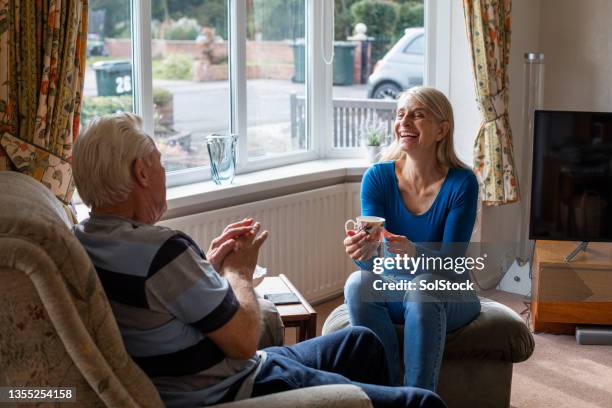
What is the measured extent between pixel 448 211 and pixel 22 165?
142 cm

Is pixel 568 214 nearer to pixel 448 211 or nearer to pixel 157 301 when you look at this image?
pixel 448 211

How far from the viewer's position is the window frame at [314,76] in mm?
4238

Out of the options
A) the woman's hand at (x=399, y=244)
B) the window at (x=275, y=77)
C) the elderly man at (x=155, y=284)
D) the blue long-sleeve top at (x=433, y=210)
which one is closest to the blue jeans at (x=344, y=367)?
the elderly man at (x=155, y=284)

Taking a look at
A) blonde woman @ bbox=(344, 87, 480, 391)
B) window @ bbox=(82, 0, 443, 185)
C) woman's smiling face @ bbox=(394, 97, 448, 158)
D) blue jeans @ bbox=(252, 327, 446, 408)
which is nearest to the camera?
blue jeans @ bbox=(252, 327, 446, 408)

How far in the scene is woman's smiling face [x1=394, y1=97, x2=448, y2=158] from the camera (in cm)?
305

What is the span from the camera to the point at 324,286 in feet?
15.0

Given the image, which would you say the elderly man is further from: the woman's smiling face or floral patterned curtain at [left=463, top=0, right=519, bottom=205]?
floral patterned curtain at [left=463, top=0, right=519, bottom=205]

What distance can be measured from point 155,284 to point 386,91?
11.0ft

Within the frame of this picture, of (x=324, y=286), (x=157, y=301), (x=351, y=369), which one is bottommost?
(x=324, y=286)

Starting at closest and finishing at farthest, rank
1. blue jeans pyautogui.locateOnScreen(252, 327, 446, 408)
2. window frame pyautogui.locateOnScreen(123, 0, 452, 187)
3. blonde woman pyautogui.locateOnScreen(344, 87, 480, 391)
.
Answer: blue jeans pyautogui.locateOnScreen(252, 327, 446, 408) < blonde woman pyautogui.locateOnScreen(344, 87, 480, 391) < window frame pyautogui.locateOnScreen(123, 0, 452, 187)

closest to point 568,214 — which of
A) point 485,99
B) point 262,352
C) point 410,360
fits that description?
point 485,99

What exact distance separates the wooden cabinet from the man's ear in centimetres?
265

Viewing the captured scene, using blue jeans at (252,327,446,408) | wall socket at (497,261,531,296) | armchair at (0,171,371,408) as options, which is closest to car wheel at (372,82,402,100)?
wall socket at (497,261,531,296)

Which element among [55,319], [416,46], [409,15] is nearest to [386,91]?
[416,46]
